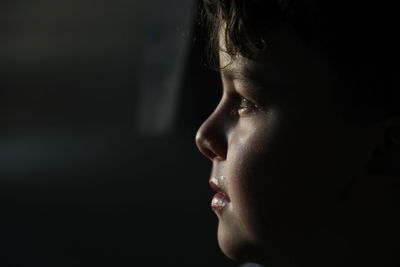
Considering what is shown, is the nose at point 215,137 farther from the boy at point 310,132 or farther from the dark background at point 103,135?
the dark background at point 103,135

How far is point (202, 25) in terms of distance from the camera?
1.43ft

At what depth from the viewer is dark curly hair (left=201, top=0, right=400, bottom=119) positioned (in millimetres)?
318

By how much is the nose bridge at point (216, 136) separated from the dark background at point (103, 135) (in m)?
0.38

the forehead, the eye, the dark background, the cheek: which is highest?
the forehead

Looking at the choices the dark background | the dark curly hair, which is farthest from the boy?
the dark background

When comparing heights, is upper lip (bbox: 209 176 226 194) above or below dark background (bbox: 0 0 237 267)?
above

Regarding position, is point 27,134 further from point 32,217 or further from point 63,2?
point 32,217

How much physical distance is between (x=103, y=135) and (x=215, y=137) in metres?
Result: 0.94

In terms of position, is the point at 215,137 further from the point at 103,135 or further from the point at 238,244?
the point at 103,135

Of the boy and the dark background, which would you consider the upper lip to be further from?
the dark background

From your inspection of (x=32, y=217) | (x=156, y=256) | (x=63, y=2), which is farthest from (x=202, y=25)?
(x=63, y=2)

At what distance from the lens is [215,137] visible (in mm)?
382

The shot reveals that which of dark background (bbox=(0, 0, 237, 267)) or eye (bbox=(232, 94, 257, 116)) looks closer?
eye (bbox=(232, 94, 257, 116))

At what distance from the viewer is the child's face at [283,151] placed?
34cm
